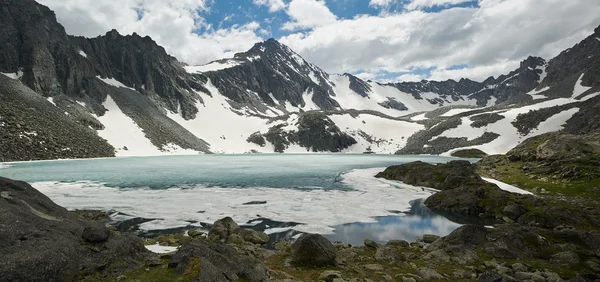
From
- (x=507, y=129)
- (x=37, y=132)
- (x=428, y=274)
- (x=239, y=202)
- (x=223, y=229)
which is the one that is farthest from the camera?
(x=507, y=129)

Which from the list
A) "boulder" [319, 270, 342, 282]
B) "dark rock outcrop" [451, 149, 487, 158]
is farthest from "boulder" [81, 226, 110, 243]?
"dark rock outcrop" [451, 149, 487, 158]

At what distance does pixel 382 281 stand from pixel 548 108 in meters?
188

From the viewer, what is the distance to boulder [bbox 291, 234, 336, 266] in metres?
13.6

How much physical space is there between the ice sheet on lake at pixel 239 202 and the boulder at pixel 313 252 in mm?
7164

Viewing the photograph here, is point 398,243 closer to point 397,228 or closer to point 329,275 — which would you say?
point 397,228

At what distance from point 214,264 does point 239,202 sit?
21128 mm

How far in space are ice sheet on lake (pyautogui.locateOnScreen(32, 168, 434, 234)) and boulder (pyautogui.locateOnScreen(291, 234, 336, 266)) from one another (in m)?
7.16

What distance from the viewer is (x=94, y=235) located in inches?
435

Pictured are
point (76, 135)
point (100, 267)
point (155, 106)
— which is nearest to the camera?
point (100, 267)

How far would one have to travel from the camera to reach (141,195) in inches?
1347

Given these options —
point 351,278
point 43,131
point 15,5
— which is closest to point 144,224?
point 351,278

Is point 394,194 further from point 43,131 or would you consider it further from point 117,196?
point 43,131

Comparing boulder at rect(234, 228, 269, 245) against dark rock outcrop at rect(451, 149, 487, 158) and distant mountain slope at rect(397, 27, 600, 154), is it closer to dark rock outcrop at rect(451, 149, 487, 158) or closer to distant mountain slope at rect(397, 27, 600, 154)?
dark rock outcrop at rect(451, 149, 487, 158)

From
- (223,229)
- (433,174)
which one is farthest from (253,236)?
(433,174)
